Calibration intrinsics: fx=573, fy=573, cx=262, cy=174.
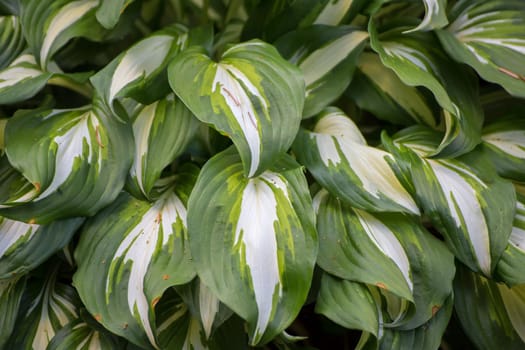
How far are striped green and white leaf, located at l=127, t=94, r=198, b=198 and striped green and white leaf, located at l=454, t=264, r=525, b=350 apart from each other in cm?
43

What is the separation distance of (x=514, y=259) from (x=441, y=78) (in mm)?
294

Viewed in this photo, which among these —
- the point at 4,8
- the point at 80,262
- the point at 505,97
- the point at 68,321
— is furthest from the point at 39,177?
the point at 505,97

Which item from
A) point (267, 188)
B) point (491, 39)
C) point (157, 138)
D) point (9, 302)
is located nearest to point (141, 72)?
point (157, 138)

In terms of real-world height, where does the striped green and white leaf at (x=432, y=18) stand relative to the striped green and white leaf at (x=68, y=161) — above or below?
above

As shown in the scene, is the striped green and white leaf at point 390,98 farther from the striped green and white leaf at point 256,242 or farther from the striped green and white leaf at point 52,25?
the striped green and white leaf at point 52,25

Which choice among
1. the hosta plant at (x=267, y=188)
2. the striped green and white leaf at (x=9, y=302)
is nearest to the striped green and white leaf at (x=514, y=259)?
the hosta plant at (x=267, y=188)

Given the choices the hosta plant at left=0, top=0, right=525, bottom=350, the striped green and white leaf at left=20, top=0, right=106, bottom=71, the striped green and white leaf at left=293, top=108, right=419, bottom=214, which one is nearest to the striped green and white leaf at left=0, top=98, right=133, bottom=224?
the hosta plant at left=0, top=0, right=525, bottom=350

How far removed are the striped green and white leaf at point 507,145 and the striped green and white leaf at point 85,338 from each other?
599 mm

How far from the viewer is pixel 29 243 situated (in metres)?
0.76

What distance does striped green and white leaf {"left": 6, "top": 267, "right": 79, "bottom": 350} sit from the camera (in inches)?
32.3

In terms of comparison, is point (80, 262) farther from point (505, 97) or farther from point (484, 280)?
point (505, 97)

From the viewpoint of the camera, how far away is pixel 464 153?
2.65ft

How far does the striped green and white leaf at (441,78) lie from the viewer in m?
0.77

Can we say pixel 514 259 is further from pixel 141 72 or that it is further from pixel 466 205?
pixel 141 72
